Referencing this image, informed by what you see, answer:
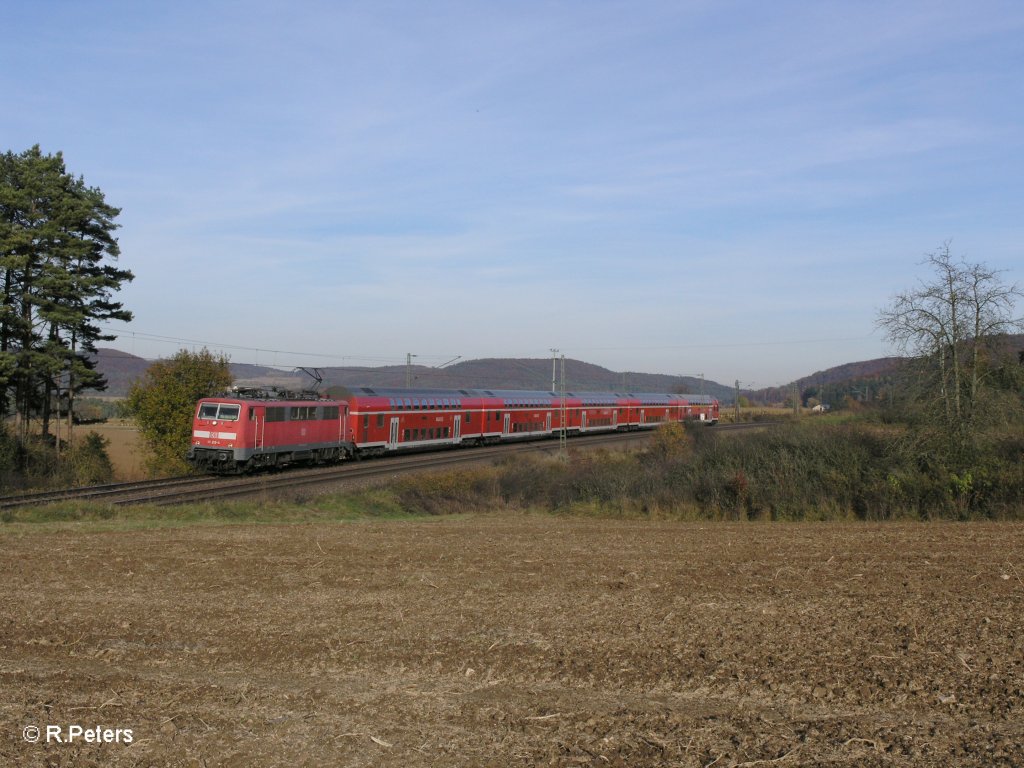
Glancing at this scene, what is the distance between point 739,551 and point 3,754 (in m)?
11.0

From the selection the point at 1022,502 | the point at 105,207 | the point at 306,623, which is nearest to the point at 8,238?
the point at 105,207

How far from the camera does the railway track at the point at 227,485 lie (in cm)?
2397

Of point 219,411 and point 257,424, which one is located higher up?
point 219,411

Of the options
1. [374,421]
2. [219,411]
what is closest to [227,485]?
[219,411]

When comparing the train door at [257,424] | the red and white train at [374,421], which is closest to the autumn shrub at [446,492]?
the train door at [257,424]

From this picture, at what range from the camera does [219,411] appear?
1248 inches

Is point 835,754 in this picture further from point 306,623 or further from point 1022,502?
point 1022,502

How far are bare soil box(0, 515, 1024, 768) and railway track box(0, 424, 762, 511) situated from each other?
36.3 feet

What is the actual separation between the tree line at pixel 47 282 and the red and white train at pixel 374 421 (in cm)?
1288

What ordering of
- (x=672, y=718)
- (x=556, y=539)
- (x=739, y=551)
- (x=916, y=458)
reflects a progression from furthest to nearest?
(x=916, y=458) → (x=556, y=539) → (x=739, y=551) → (x=672, y=718)

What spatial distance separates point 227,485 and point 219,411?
428 cm

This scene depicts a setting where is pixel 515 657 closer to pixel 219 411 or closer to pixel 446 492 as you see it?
pixel 446 492

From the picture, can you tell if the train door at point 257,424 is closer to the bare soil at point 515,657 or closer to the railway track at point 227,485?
the railway track at point 227,485

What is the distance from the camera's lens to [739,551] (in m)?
14.0
